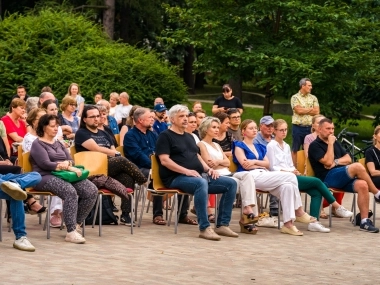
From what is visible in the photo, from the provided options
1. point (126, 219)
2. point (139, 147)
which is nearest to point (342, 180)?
point (139, 147)

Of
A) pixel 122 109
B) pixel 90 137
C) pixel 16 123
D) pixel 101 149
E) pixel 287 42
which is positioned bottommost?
pixel 101 149

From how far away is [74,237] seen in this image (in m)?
13.8

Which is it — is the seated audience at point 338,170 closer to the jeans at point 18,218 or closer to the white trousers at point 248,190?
the white trousers at point 248,190

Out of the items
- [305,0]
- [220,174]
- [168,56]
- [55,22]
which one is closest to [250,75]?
[305,0]

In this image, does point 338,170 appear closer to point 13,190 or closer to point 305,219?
point 305,219

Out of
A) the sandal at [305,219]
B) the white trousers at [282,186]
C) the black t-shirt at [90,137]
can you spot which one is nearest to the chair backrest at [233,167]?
the white trousers at [282,186]

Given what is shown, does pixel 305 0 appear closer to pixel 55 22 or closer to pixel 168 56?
pixel 55 22

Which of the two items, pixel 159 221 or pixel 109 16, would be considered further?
pixel 109 16

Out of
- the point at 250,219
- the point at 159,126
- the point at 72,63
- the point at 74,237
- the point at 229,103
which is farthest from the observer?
the point at 72,63

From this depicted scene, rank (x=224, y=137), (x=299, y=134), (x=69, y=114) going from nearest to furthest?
(x=224, y=137), (x=69, y=114), (x=299, y=134)

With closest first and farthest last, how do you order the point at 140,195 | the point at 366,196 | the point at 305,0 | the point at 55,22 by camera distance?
the point at 366,196 → the point at 140,195 → the point at 305,0 → the point at 55,22

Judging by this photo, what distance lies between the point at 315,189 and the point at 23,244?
15.5 feet

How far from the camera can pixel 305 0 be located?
28016mm

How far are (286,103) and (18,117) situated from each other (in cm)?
2814
